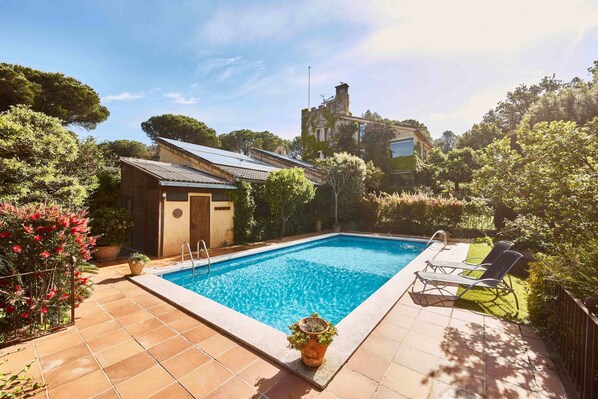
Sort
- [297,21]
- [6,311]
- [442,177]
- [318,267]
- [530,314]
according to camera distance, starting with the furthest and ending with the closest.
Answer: [442,177] → [318,267] → [297,21] → [530,314] → [6,311]

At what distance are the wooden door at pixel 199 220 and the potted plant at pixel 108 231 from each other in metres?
2.38

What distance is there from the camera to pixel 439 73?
922 cm

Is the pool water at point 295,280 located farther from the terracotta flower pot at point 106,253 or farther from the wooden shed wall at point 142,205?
the terracotta flower pot at point 106,253

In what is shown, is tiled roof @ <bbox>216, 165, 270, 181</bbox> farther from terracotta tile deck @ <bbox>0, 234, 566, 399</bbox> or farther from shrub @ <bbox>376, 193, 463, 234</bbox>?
terracotta tile deck @ <bbox>0, 234, 566, 399</bbox>

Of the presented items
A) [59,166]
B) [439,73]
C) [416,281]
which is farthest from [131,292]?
[439,73]

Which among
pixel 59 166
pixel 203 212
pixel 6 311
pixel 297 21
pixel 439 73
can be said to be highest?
pixel 297 21

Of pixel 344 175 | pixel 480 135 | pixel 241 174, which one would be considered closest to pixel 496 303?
pixel 241 174

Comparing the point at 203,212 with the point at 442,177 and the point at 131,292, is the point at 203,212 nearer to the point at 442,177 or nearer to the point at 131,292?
the point at 131,292

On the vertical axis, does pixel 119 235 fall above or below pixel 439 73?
below

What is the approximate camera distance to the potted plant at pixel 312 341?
117 inches

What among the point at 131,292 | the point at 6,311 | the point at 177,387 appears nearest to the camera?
the point at 177,387

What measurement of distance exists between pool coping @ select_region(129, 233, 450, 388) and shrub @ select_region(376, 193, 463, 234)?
31.3 ft

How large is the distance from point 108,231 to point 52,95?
1769 cm

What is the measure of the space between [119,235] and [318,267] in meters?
7.76
